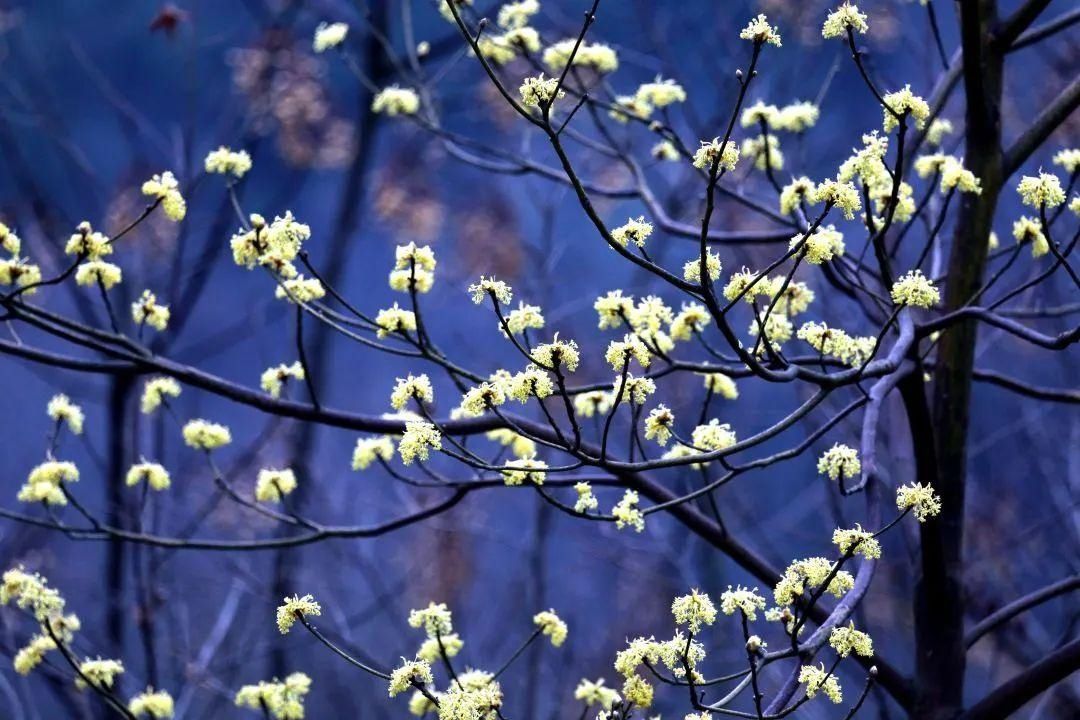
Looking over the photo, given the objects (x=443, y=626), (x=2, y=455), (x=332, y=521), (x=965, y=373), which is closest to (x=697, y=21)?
(x=332, y=521)

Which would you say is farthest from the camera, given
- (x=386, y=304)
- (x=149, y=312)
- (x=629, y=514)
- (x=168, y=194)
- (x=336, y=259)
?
(x=386, y=304)

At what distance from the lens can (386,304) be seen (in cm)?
1017

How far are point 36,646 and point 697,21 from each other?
738 cm

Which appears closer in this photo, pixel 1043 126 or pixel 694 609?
pixel 694 609

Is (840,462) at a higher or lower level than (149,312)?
lower

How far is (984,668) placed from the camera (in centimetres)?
928

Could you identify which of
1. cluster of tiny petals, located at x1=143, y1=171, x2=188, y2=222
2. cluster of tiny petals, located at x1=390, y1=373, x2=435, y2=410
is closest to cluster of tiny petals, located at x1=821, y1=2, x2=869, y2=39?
cluster of tiny petals, located at x1=390, y1=373, x2=435, y2=410

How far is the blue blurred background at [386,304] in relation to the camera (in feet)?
23.4

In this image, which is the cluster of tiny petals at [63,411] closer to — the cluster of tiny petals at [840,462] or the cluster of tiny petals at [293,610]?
the cluster of tiny petals at [293,610]

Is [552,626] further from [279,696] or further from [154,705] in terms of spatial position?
[154,705]

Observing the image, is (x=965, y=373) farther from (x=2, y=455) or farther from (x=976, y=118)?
(x=2, y=455)

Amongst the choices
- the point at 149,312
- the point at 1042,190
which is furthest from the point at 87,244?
the point at 1042,190

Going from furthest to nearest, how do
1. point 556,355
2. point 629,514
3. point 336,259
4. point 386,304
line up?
point 386,304, point 336,259, point 629,514, point 556,355

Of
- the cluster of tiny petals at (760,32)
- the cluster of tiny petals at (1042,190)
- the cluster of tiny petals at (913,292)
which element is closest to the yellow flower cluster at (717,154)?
the cluster of tiny petals at (760,32)
